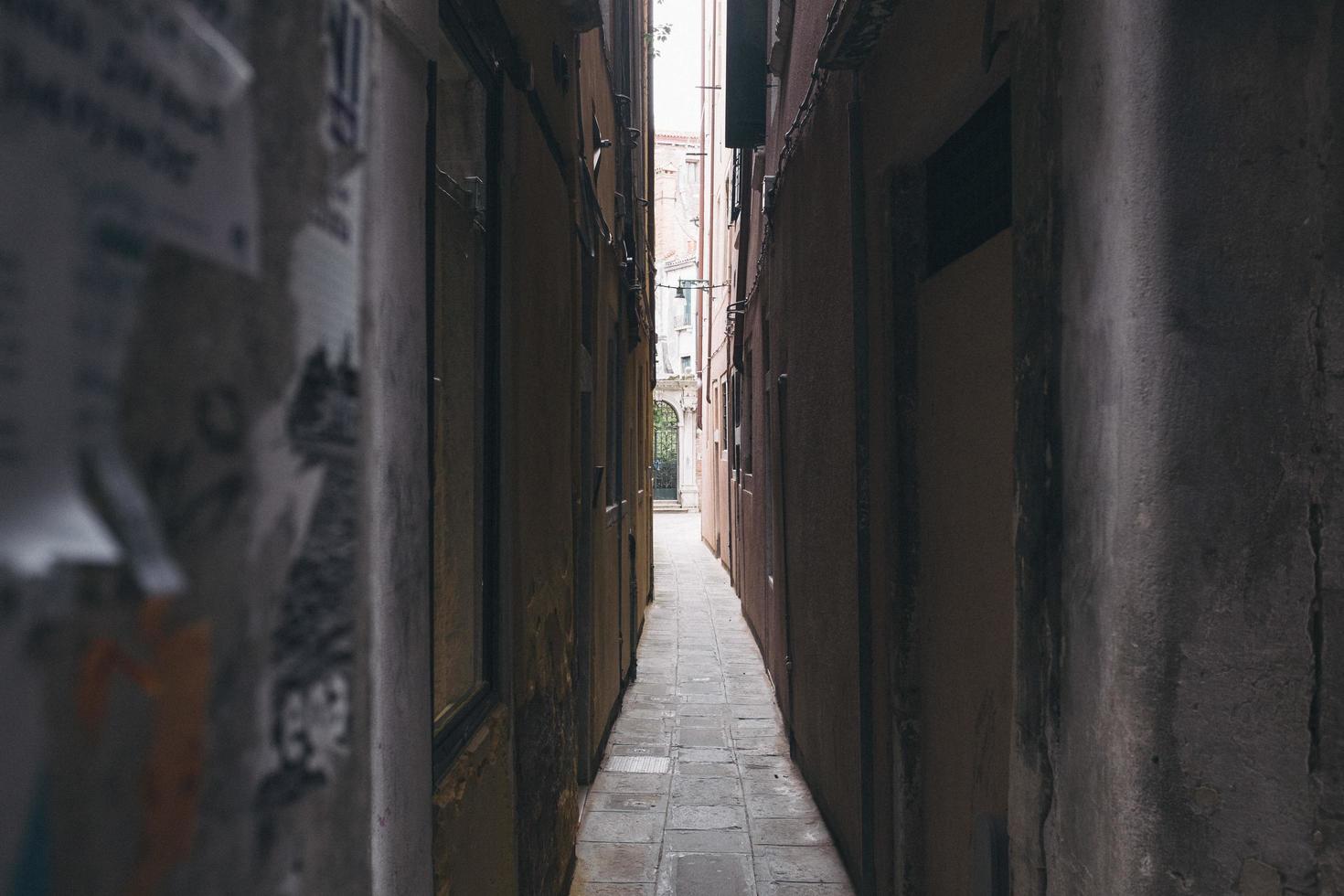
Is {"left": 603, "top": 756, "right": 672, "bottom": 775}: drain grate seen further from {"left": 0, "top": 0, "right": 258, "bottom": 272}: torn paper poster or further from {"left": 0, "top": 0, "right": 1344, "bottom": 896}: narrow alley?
{"left": 0, "top": 0, "right": 258, "bottom": 272}: torn paper poster

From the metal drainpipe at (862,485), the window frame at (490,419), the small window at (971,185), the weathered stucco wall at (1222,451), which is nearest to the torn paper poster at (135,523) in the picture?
the weathered stucco wall at (1222,451)

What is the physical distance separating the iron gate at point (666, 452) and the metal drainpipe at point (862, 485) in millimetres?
29689

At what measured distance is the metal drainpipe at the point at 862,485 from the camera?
149 inches

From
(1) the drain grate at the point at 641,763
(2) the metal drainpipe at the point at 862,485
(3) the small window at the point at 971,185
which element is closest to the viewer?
(3) the small window at the point at 971,185

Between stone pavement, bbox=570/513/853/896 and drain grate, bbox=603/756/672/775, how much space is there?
0.04ft

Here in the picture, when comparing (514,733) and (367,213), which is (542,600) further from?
(367,213)

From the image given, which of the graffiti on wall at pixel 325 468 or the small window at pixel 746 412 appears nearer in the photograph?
the graffiti on wall at pixel 325 468

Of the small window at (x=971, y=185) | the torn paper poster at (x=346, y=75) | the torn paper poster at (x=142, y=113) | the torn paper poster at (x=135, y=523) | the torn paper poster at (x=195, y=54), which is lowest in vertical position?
the torn paper poster at (x=135, y=523)

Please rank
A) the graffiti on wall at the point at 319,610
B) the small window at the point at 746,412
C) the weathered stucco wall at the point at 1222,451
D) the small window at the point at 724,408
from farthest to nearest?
the small window at the point at 724,408 → the small window at the point at 746,412 → the weathered stucco wall at the point at 1222,451 → the graffiti on wall at the point at 319,610

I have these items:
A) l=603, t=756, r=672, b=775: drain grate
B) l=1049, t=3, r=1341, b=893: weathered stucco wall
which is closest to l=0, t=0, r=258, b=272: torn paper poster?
l=1049, t=3, r=1341, b=893: weathered stucco wall

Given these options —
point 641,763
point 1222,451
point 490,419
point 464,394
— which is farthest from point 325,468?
point 641,763

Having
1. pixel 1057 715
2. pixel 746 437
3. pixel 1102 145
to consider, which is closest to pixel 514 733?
pixel 1057 715

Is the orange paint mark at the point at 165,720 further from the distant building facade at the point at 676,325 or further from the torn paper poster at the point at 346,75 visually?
the distant building facade at the point at 676,325

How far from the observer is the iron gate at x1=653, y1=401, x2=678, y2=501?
112 feet
